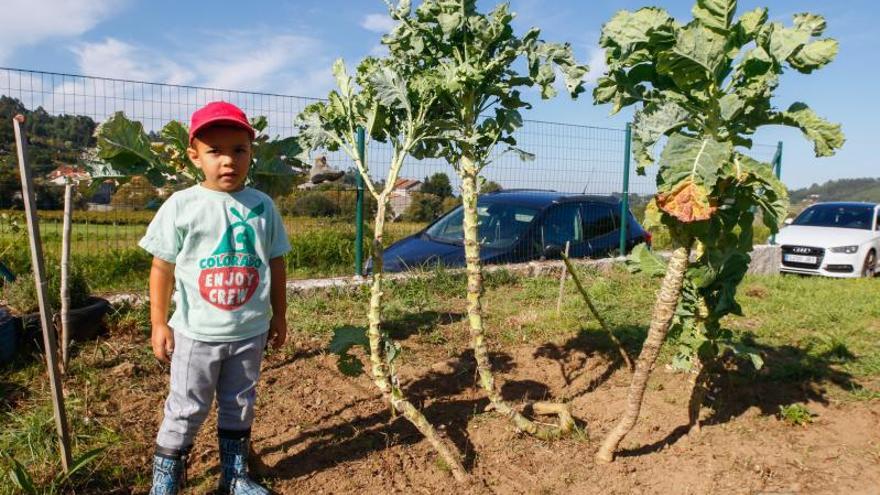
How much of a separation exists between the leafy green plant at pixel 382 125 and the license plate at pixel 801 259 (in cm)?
1048

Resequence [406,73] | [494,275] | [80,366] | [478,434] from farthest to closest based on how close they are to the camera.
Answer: [494,275]
[80,366]
[478,434]
[406,73]

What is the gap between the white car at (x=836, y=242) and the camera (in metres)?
10.4

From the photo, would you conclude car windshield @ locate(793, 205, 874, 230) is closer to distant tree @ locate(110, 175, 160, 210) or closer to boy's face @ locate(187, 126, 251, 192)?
distant tree @ locate(110, 175, 160, 210)

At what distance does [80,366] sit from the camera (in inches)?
147

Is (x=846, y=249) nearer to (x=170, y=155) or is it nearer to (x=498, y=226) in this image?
(x=498, y=226)

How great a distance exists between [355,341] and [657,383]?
2256 millimetres

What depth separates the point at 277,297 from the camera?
2.62 metres

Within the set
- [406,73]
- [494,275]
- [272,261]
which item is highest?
[406,73]

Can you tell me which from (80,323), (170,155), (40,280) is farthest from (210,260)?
(80,323)

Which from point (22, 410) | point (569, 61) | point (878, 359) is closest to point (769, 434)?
point (878, 359)

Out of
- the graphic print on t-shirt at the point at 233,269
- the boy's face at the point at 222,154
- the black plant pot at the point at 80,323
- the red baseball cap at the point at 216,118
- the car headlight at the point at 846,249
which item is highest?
the red baseball cap at the point at 216,118

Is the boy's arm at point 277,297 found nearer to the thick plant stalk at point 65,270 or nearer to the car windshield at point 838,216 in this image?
the thick plant stalk at point 65,270

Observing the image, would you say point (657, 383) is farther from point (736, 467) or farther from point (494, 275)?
point (494, 275)

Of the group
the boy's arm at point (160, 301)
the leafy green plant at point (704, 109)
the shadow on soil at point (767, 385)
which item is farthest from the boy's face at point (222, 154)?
the shadow on soil at point (767, 385)
